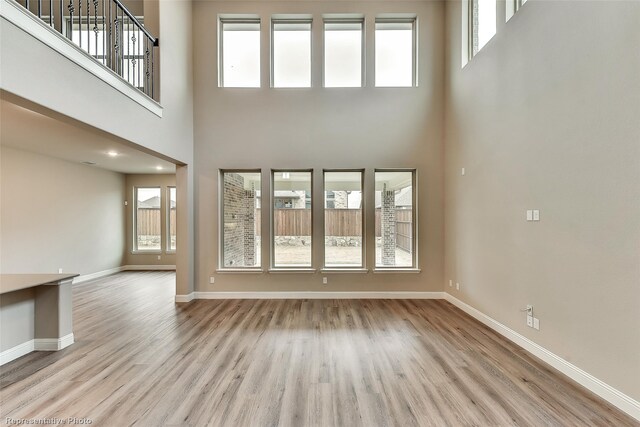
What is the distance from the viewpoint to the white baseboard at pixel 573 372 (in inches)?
74.9

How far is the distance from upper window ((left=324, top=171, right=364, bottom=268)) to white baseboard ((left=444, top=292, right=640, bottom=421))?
7.28 ft

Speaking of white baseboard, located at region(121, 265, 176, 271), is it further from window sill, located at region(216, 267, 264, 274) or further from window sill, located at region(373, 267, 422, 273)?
window sill, located at region(373, 267, 422, 273)

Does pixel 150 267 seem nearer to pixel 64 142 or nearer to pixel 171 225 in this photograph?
pixel 171 225

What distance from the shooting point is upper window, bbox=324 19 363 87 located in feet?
15.8

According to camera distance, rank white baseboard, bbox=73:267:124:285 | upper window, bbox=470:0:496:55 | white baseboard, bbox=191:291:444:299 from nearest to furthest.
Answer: upper window, bbox=470:0:496:55
white baseboard, bbox=191:291:444:299
white baseboard, bbox=73:267:124:285

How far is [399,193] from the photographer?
4.86 metres

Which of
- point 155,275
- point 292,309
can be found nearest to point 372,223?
point 292,309

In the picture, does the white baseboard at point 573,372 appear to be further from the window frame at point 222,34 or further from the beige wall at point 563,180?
the window frame at point 222,34

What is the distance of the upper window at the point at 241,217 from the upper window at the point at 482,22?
4.10 meters

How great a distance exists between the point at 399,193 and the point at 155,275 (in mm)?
6352

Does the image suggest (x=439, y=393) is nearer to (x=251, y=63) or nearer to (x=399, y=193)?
(x=399, y=193)

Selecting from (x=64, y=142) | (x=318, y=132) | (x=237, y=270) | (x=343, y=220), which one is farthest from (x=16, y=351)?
(x=318, y=132)

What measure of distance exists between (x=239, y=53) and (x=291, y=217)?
10.7 ft

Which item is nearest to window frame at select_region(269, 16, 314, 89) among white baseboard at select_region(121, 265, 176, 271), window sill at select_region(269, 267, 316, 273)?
window sill at select_region(269, 267, 316, 273)
